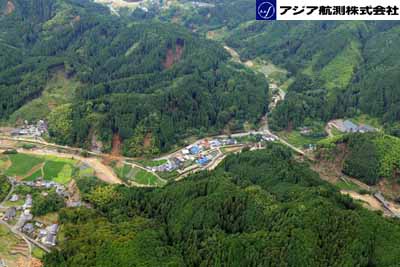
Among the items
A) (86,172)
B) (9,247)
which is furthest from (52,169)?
(9,247)

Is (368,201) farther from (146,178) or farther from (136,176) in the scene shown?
(136,176)

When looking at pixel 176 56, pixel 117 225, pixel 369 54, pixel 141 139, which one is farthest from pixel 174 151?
pixel 369 54

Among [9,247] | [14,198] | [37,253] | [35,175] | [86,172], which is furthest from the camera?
[86,172]

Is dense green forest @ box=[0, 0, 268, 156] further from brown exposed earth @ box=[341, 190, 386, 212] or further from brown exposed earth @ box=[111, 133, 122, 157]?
brown exposed earth @ box=[341, 190, 386, 212]

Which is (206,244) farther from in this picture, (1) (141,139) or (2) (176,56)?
(2) (176,56)

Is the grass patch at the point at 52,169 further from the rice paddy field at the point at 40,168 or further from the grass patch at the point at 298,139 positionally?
the grass patch at the point at 298,139
